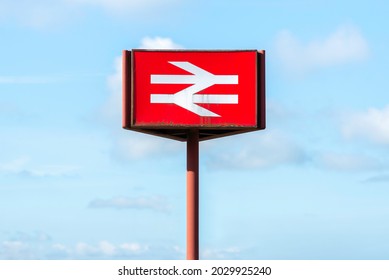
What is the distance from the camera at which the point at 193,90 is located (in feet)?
131

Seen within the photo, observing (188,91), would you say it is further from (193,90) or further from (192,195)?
(192,195)

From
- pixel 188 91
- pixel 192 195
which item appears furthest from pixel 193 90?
pixel 192 195

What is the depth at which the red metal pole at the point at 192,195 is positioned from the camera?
40.7 metres

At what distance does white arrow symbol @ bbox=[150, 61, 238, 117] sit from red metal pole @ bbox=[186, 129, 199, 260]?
134 centimetres

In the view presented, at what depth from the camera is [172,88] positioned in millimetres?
39812

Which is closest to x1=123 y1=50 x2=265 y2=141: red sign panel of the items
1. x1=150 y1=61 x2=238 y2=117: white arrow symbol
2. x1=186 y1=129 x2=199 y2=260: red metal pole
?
x1=150 y1=61 x2=238 y2=117: white arrow symbol

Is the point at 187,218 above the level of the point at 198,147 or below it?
below

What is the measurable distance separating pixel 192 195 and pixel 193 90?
3985 millimetres

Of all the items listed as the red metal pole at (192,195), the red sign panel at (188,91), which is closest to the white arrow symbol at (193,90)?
the red sign panel at (188,91)

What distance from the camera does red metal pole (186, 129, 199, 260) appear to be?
40.7 meters
